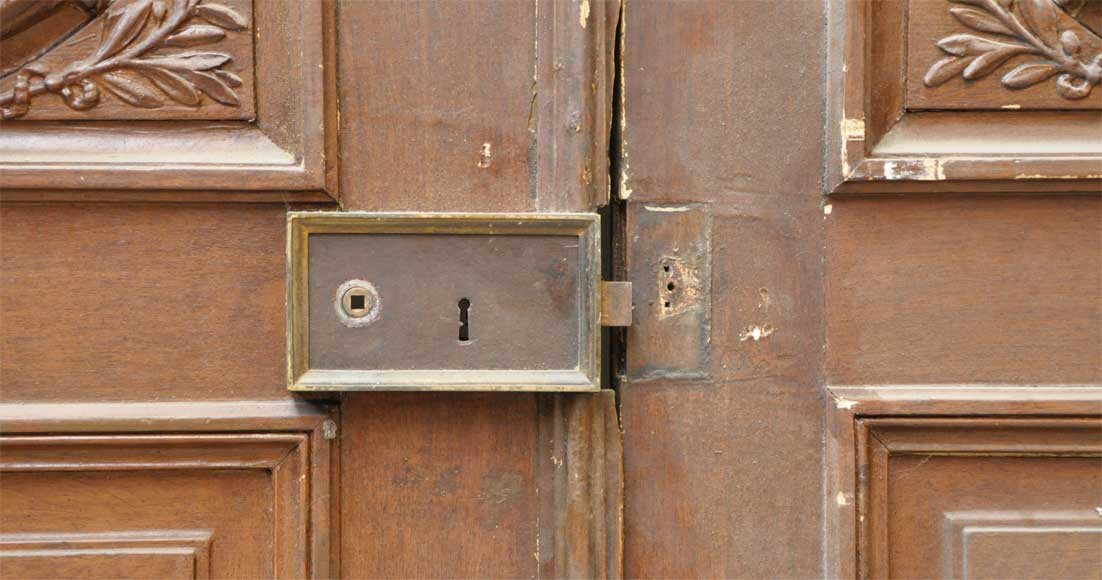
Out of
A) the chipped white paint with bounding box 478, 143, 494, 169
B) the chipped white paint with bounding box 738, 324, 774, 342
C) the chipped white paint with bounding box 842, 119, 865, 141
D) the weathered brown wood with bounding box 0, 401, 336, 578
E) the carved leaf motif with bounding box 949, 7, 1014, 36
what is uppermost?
the carved leaf motif with bounding box 949, 7, 1014, 36

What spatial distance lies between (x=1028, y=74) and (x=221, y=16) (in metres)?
0.52

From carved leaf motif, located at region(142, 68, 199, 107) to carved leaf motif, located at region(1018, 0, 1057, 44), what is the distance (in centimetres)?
54

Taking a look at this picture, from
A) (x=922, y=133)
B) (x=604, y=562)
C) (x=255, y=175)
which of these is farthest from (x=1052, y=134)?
(x=255, y=175)

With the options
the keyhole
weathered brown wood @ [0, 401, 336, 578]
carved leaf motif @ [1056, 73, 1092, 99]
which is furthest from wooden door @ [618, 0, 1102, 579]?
weathered brown wood @ [0, 401, 336, 578]

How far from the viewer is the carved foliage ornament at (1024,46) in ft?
1.55

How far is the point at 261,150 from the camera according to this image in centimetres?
47

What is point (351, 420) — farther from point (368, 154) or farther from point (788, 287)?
point (788, 287)

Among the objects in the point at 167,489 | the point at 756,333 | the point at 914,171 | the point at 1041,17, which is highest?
the point at 1041,17

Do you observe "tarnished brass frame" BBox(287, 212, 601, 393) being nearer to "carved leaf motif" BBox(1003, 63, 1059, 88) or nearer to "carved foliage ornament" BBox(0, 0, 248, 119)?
"carved foliage ornament" BBox(0, 0, 248, 119)

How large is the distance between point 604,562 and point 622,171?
0.26 m

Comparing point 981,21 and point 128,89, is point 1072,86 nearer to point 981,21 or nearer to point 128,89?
point 981,21

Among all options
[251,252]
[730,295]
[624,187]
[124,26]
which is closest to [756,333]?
[730,295]

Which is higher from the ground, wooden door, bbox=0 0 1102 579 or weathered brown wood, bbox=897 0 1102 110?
weathered brown wood, bbox=897 0 1102 110

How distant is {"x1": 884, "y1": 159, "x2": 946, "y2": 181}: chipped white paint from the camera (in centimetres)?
47
